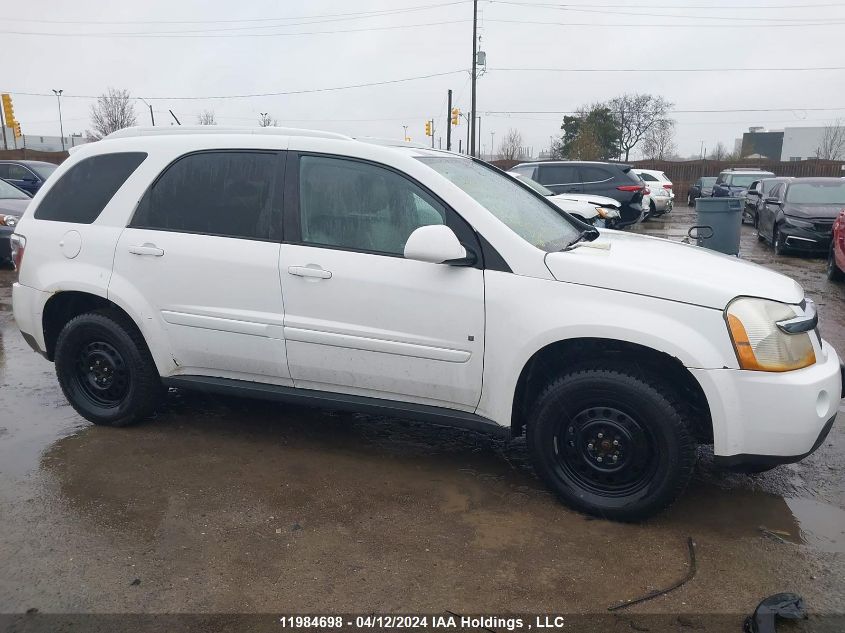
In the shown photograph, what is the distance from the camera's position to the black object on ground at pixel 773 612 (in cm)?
260

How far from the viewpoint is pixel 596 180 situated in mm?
15000

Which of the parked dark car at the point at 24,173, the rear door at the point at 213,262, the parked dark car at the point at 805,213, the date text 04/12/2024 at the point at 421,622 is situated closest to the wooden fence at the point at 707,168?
the parked dark car at the point at 805,213

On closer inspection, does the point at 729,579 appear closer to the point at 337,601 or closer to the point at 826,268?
the point at 337,601

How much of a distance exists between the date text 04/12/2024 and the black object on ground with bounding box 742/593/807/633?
714mm

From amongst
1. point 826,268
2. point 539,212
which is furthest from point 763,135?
point 539,212

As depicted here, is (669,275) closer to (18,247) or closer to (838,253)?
(18,247)

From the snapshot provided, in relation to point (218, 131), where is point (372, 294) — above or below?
below

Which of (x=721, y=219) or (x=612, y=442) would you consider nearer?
(x=612, y=442)

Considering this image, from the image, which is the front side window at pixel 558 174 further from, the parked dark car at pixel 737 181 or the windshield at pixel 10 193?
the parked dark car at pixel 737 181

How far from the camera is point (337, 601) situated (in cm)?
277

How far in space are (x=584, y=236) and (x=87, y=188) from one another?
10.3ft

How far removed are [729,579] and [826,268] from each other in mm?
10518

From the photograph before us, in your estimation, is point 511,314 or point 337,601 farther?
point 511,314

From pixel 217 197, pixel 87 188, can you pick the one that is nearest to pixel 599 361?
pixel 217 197
